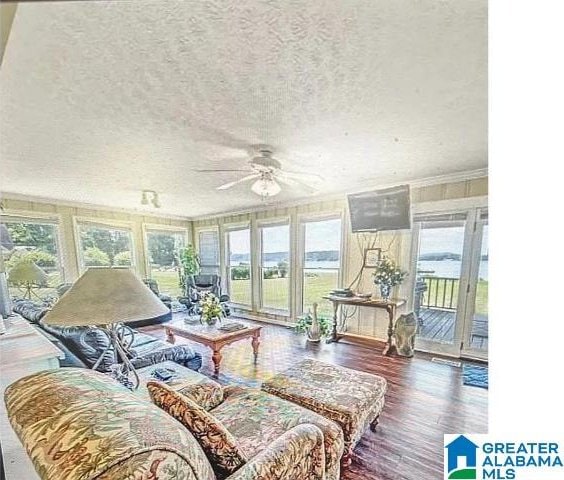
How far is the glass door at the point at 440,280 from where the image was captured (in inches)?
134

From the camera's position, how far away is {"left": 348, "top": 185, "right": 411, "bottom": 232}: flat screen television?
12.0 ft

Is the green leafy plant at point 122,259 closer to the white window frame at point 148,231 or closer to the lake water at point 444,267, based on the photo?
the white window frame at point 148,231

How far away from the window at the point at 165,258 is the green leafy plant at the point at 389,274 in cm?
452

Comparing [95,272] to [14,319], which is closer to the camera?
[95,272]

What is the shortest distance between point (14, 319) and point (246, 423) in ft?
6.25

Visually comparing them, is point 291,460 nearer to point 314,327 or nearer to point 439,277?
point 314,327

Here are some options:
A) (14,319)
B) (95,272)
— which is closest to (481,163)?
(95,272)

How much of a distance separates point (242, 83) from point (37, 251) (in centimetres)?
486

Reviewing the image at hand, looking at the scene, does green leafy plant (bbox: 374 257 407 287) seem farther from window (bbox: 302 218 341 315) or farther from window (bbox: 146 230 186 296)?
window (bbox: 146 230 186 296)

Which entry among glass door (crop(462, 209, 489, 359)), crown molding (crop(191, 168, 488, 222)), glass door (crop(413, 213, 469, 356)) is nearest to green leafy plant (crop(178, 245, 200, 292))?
crown molding (crop(191, 168, 488, 222))

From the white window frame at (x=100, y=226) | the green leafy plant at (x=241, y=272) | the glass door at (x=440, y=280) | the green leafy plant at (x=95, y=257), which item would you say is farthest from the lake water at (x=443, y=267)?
the green leafy plant at (x=95, y=257)

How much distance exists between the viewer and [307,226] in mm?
4773

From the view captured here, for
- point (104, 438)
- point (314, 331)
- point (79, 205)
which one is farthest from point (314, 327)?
point (79, 205)
